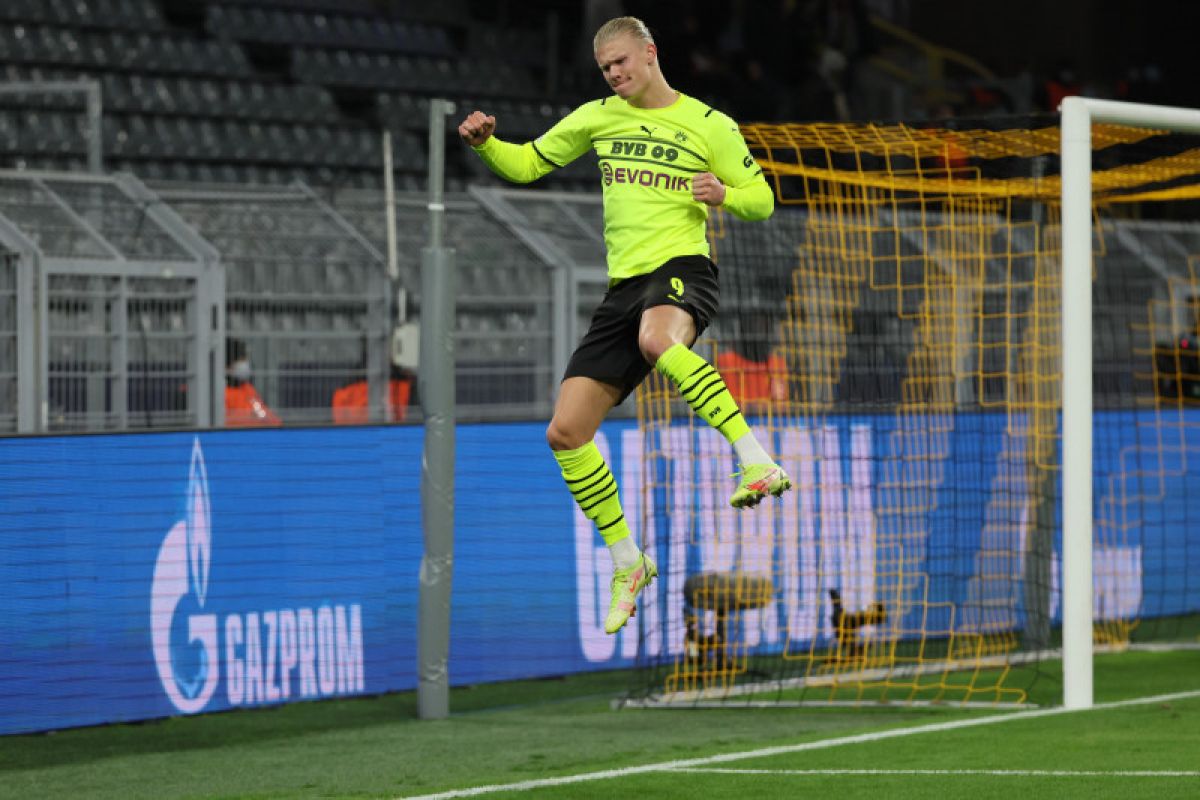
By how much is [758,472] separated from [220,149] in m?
12.6

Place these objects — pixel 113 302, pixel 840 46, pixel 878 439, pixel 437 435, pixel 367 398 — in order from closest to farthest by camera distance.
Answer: pixel 437 435 → pixel 878 439 → pixel 113 302 → pixel 367 398 → pixel 840 46

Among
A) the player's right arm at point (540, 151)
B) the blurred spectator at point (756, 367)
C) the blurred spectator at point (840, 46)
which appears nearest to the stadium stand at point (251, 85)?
the blurred spectator at point (840, 46)

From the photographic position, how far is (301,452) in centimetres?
1034

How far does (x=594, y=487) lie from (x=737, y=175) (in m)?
1.22

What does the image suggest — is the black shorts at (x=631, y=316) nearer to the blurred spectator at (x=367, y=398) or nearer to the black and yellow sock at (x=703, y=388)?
the black and yellow sock at (x=703, y=388)

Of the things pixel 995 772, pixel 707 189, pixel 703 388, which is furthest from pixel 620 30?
pixel 995 772

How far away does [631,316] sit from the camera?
6.95m

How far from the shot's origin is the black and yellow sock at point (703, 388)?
660 centimetres

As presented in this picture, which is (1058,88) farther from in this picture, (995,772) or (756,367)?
(995,772)

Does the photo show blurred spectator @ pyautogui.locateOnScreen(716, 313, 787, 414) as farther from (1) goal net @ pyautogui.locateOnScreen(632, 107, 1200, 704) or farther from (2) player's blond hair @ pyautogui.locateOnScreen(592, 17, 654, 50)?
(2) player's blond hair @ pyautogui.locateOnScreen(592, 17, 654, 50)

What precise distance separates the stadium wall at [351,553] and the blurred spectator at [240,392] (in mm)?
2181

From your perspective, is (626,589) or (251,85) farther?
(251,85)

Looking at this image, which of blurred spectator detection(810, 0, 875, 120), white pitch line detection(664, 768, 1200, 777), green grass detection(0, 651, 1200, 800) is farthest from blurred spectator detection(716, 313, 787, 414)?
blurred spectator detection(810, 0, 875, 120)

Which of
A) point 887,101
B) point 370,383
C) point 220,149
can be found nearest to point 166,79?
point 220,149
